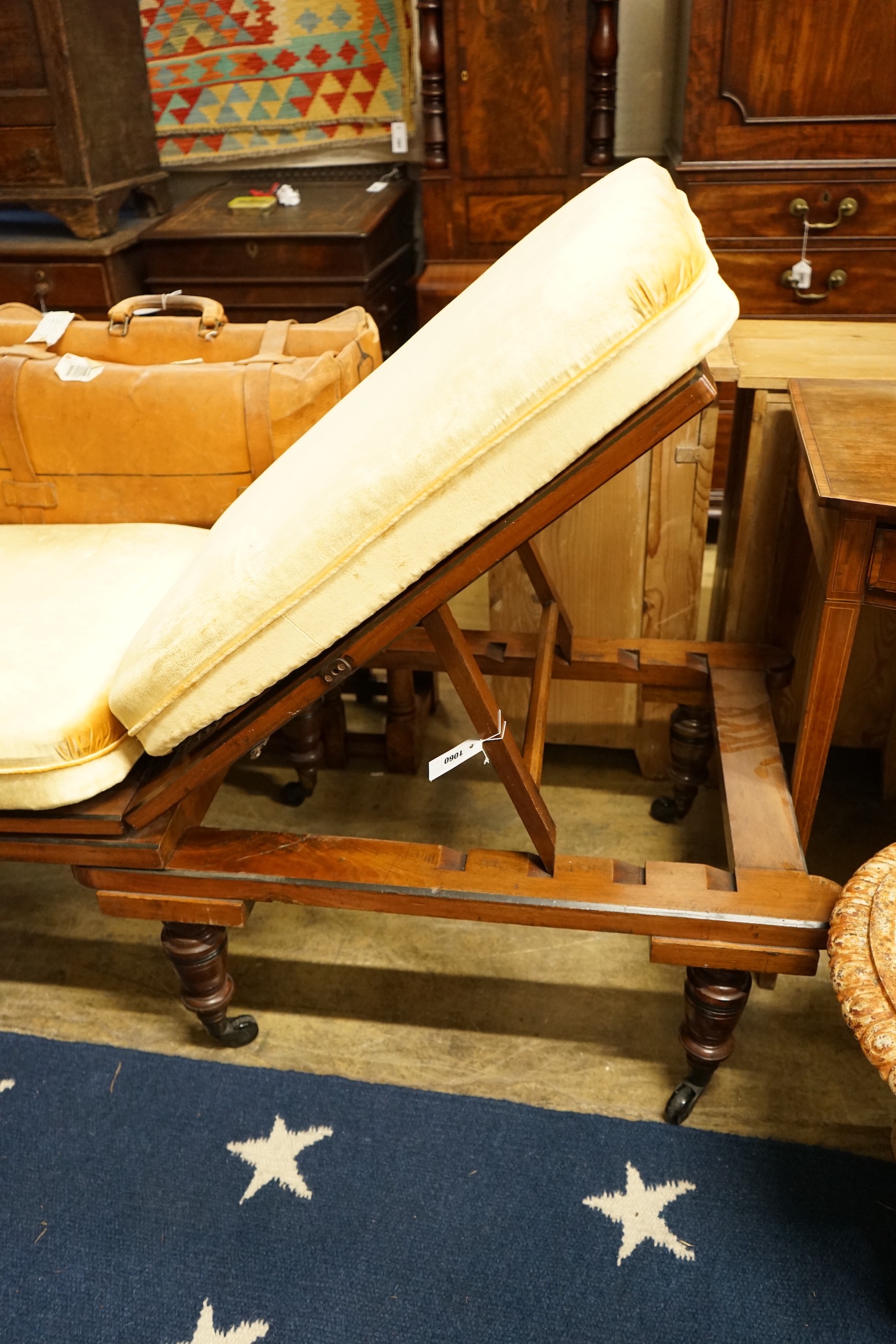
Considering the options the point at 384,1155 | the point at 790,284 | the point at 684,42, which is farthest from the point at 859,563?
the point at 684,42

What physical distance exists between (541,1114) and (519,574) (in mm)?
952

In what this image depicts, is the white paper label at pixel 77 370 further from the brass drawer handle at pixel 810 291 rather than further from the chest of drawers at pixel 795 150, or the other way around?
the brass drawer handle at pixel 810 291

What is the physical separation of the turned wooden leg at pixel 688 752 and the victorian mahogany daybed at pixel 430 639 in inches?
6.7

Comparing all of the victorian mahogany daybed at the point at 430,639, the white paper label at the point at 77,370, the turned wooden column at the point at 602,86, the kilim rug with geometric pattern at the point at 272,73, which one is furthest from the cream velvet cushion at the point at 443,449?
the kilim rug with geometric pattern at the point at 272,73

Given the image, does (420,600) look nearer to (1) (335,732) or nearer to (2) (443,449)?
(2) (443,449)

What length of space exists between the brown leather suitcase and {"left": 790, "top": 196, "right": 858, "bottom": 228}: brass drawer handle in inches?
50.2

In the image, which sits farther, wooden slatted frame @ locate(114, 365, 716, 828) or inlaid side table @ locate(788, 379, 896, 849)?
inlaid side table @ locate(788, 379, 896, 849)

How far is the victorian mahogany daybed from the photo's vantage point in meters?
0.99

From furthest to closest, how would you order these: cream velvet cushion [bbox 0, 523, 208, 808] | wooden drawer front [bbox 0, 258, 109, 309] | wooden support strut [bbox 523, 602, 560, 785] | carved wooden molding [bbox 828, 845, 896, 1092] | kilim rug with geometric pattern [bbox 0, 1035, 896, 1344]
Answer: wooden drawer front [bbox 0, 258, 109, 309], wooden support strut [bbox 523, 602, 560, 785], cream velvet cushion [bbox 0, 523, 208, 808], kilim rug with geometric pattern [bbox 0, 1035, 896, 1344], carved wooden molding [bbox 828, 845, 896, 1092]

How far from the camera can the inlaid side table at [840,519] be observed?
1.19 m

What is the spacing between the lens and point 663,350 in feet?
3.13

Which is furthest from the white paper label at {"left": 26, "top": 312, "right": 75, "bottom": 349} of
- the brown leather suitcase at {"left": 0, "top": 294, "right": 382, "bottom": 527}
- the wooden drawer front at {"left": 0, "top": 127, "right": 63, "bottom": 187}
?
the wooden drawer front at {"left": 0, "top": 127, "right": 63, "bottom": 187}

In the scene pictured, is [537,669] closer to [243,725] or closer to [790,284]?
[243,725]

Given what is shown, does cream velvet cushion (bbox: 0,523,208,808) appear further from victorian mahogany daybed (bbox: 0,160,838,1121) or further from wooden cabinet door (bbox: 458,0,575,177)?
wooden cabinet door (bbox: 458,0,575,177)
